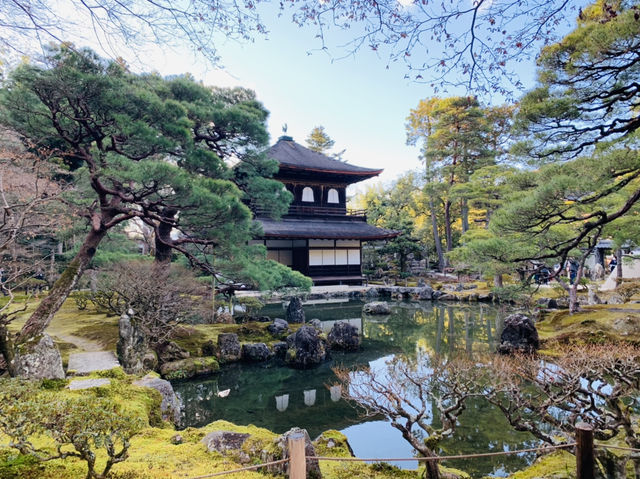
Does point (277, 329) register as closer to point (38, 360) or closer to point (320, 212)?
point (38, 360)

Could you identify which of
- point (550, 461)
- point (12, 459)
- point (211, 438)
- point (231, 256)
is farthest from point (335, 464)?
point (231, 256)

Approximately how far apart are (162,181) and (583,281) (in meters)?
14.8

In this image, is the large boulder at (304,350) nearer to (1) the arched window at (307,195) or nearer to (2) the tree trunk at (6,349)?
(2) the tree trunk at (6,349)

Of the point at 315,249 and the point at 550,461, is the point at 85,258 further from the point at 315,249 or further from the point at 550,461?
the point at 315,249

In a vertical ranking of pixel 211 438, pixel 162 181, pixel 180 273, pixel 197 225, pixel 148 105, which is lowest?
pixel 211 438

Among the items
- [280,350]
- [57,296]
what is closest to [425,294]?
[280,350]

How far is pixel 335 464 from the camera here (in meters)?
3.54

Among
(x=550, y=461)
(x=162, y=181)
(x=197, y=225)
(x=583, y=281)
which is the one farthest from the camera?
(x=583, y=281)

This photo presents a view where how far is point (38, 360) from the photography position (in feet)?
14.6

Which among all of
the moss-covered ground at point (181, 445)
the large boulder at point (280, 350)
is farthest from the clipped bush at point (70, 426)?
the large boulder at point (280, 350)

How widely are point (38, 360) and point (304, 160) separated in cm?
1693

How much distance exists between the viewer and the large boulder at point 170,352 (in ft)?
25.0

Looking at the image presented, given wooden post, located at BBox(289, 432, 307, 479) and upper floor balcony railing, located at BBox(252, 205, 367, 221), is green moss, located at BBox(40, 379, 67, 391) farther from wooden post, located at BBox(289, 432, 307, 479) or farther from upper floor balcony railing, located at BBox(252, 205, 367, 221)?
upper floor balcony railing, located at BBox(252, 205, 367, 221)

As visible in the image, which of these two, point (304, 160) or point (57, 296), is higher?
point (304, 160)
